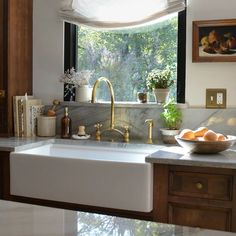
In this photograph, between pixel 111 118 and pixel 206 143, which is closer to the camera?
pixel 206 143

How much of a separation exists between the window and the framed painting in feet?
0.41

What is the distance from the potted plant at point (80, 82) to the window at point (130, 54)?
97 millimetres

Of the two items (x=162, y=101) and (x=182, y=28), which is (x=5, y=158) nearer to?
(x=162, y=101)

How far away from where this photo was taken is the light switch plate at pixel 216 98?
8.79 ft

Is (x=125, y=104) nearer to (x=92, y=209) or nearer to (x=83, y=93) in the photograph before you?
(x=83, y=93)

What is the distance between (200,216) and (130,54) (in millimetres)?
1369

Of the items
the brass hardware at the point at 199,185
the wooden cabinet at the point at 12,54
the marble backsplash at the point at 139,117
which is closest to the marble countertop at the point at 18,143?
the wooden cabinet at the point at 12,54

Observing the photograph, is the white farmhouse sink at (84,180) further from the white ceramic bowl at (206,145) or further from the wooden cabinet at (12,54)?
the wooden cabinet at (12,54)

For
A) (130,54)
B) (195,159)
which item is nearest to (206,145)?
(195,159)

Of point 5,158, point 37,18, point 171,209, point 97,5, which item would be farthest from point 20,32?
point 171,209

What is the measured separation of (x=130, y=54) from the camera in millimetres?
3027

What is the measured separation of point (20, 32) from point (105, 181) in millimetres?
1427

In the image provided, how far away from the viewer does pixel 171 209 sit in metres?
2.14

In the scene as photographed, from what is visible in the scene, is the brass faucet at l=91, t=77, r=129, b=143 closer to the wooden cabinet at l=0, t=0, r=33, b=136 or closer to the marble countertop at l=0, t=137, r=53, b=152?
the marble countertop at l=0, t=137, r=53, b=152
